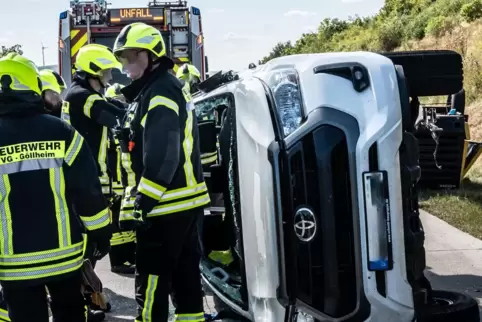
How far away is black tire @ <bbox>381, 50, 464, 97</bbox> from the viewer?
3809 millimetres

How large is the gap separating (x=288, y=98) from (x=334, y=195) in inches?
20.4

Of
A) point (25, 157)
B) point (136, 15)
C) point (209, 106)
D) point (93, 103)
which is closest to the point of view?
point (25, 157)

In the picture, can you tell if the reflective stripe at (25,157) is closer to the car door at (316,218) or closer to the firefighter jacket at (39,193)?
the firefighter jacket at (39,193)

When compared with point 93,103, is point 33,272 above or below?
below

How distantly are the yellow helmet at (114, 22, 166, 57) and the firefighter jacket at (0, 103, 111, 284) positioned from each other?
77 centimetres

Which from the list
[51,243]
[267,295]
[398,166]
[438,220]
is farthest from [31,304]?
Answer: [438,220]

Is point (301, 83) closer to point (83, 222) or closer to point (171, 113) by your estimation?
point (171, 113)

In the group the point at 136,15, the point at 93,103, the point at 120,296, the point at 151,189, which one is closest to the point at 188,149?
the point at 151,189

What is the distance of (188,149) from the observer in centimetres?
393

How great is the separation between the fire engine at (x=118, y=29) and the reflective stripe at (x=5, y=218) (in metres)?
7.94

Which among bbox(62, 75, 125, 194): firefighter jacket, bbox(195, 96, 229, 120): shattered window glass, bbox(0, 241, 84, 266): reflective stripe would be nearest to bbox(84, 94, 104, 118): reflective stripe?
bbox(62, 75, 125, 194): firefighter jacket

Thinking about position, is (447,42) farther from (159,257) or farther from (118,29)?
(159,257)

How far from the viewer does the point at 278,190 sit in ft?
10.6

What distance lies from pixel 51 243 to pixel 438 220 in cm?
528
